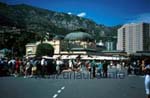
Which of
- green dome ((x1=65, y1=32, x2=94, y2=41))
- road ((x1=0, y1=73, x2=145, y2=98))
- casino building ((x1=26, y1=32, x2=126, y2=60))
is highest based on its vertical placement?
green dome ((x1=65, y1=32, x2=94, y2=41))

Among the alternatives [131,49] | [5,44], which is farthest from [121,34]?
[5,44]

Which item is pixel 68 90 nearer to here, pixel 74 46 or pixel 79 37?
pixel 74 46

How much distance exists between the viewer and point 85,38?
11844 centimetres

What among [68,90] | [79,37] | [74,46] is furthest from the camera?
[79,37]

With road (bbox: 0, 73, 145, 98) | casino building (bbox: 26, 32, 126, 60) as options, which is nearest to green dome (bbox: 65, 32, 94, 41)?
casino building (bbox: 26, 32, 126, 60)

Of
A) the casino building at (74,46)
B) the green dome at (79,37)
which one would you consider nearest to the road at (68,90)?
the casino building at (74,46)

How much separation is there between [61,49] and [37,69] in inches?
3272

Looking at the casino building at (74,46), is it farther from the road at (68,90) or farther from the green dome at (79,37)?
the road at (68,90)

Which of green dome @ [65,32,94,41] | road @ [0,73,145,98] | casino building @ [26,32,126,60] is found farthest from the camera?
green dome @ [65,32,94,41]

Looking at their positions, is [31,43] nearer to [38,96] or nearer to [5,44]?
[5,44]

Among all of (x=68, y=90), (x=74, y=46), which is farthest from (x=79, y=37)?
(x=68, y=90)

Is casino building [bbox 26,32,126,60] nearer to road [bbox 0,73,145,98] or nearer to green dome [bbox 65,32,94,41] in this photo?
green dome [bbox 65,32,94,41]

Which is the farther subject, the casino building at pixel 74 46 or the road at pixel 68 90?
the casino building at pixel 74 46

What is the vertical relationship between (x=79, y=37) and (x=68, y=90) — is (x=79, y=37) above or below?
above
